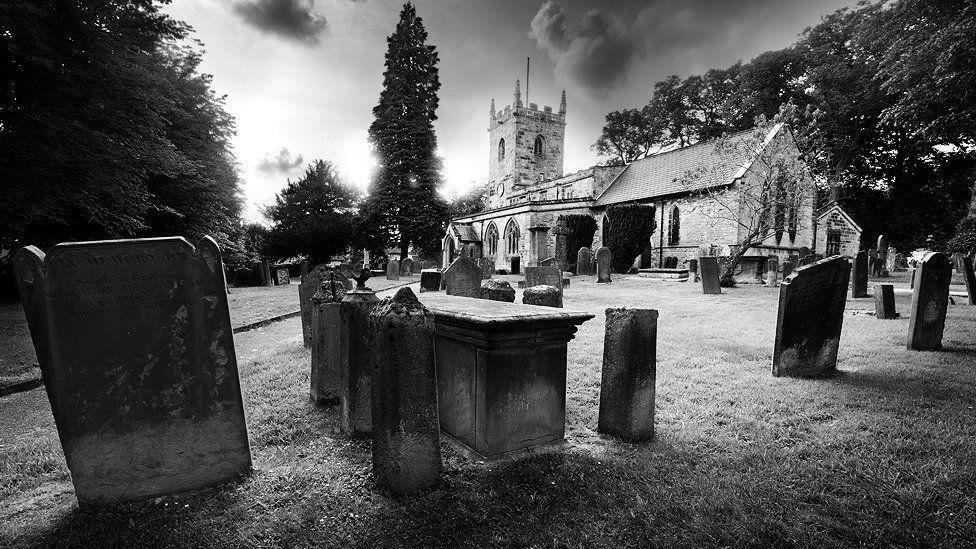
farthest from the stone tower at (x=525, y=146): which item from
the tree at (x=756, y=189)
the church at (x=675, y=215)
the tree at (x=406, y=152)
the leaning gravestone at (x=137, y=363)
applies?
the leaning gravestone at (x=137, y=363)

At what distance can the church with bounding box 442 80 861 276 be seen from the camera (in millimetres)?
20531

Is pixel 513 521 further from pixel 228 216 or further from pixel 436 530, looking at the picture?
pixel 228 216

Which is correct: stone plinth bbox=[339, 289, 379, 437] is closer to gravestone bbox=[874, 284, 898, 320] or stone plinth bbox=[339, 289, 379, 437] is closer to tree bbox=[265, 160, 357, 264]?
gravestone bbox=[874, 284, 898, 320]

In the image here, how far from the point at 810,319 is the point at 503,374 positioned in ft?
13.0

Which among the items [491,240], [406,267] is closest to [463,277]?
[406,267]

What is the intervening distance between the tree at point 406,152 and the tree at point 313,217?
2243 mm

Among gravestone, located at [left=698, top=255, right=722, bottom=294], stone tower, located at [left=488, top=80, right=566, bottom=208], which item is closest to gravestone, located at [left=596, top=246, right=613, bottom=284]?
gravestone, located at [left=698, top=255, right=722, bottom=294]

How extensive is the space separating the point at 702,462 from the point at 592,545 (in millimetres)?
1194

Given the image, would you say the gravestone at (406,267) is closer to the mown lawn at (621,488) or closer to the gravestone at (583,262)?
the gravestone at (583,262)

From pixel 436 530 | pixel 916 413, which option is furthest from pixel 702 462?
pixel 916 413

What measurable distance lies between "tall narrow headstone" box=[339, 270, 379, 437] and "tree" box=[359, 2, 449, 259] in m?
28.6

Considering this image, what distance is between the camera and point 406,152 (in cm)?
3098

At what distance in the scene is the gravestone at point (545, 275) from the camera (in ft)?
31.8

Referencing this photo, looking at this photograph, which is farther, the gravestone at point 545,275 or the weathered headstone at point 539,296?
the gravestone at point 545,275
